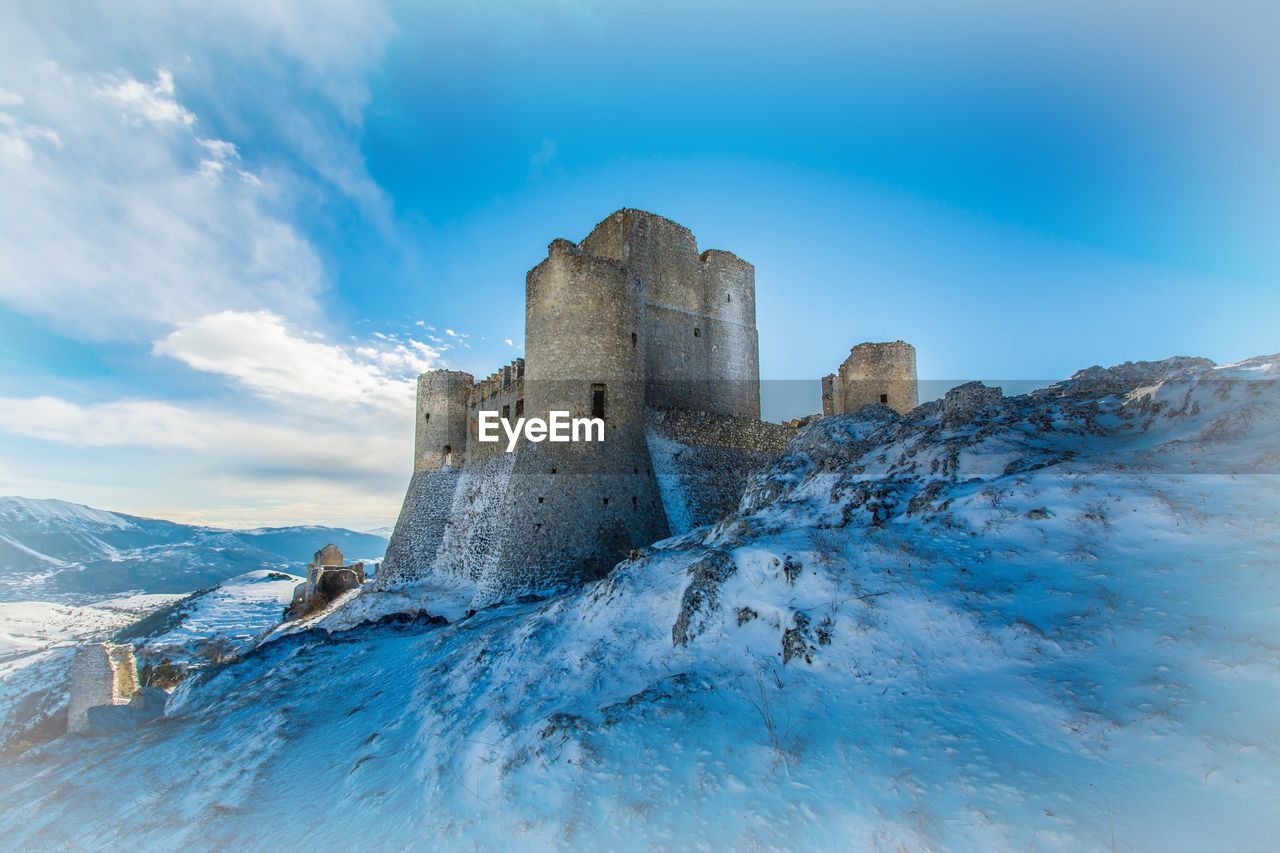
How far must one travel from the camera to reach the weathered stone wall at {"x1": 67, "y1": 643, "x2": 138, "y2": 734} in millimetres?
12453

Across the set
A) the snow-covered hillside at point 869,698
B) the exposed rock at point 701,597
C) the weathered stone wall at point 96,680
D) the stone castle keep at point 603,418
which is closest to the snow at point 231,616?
the weathered stone wall at point 96,680

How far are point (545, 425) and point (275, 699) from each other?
864cm

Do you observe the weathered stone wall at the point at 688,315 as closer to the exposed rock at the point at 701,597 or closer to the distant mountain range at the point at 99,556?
the exposed rock at the point at 701,597

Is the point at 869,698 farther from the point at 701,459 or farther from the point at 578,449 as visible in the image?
the point at 701,459

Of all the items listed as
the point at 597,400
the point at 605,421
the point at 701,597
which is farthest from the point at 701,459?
the point at 701,597

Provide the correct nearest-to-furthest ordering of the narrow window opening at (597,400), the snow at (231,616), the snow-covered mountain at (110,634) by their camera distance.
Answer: the snow-covered mountain at (110,634) < the narrow window opening at (597,400) < the snow at (231,616)

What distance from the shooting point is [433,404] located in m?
24.5

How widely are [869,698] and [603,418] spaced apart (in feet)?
39.1

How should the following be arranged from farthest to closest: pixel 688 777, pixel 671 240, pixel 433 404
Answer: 1. pixel 433 404
2. pixel 671 240
3. pixel 688 777

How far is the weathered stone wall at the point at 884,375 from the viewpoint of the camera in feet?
80.5

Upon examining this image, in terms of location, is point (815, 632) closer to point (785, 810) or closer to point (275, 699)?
point (785, 810)

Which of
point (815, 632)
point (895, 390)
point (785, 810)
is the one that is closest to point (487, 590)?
point (815, 632)

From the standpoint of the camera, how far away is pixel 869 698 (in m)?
4.36

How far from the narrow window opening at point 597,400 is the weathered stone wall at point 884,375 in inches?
523
